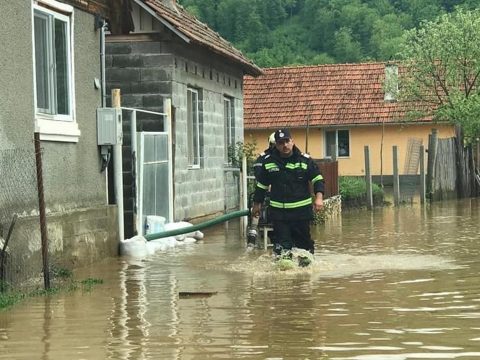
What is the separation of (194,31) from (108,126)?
238 inches

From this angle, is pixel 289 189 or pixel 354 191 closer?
pixel 289 189

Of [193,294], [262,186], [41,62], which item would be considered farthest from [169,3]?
[193,294]

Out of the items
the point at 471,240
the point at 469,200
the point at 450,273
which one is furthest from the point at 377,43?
the point at 450,273

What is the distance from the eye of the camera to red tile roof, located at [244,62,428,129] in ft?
145

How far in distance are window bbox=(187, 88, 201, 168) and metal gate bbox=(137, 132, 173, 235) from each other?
3.19 meters

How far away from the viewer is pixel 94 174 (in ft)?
48.2

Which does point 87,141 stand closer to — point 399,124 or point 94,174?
point 94,174

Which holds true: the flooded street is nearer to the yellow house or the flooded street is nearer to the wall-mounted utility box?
the wall-mounted utility box

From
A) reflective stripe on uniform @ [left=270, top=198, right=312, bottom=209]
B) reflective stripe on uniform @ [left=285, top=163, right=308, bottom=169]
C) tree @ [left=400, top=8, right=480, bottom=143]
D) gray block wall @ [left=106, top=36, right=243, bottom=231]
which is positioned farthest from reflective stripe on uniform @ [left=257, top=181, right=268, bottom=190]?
tree @ [left=400, top=8, right=480, bottom=143]

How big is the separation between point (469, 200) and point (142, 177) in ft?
52.0

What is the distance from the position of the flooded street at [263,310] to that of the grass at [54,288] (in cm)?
18

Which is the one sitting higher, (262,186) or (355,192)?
(262,186)

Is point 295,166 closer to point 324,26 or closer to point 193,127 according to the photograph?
point 193,127

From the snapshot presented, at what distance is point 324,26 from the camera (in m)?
75.1
